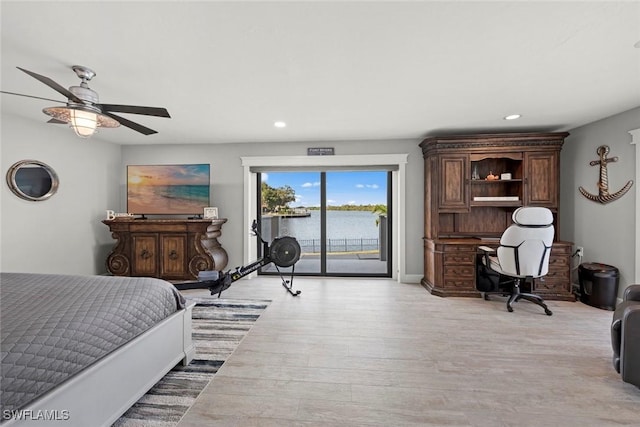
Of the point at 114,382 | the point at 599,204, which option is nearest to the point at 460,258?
the point at 599,204

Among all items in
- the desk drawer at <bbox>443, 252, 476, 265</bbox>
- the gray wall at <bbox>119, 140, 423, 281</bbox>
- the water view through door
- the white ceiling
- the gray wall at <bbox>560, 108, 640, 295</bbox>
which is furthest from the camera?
the water view through door

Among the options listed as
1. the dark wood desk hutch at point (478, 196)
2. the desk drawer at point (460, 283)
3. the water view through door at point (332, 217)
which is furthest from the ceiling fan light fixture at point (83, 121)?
the desk drawer at point (460, 283)

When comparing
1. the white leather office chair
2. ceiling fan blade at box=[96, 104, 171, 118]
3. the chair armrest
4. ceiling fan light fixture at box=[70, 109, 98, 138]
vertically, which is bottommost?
the chair armrest

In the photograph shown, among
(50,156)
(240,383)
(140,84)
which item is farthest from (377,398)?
(50,156)

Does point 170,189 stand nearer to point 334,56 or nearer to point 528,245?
point 334,56

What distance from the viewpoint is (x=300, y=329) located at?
8.79ft

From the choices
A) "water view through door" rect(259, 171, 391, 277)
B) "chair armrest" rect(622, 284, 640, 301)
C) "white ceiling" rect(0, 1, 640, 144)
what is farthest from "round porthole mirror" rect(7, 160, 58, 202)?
"chair armrest" rect(622, 284, 640, 301)

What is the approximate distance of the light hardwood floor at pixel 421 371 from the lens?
1579 mm

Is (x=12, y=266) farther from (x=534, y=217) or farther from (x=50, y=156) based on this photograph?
(x=534, y=217)

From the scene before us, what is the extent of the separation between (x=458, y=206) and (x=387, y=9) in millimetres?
3074

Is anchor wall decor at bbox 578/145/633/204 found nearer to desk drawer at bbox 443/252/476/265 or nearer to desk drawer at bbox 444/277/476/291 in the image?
desk drawer at bbox 443/252/476/265

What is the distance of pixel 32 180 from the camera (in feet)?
11.0

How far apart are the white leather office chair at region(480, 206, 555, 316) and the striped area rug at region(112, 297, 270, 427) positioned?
2.98 metres

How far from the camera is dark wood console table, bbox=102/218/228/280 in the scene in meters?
4.02
